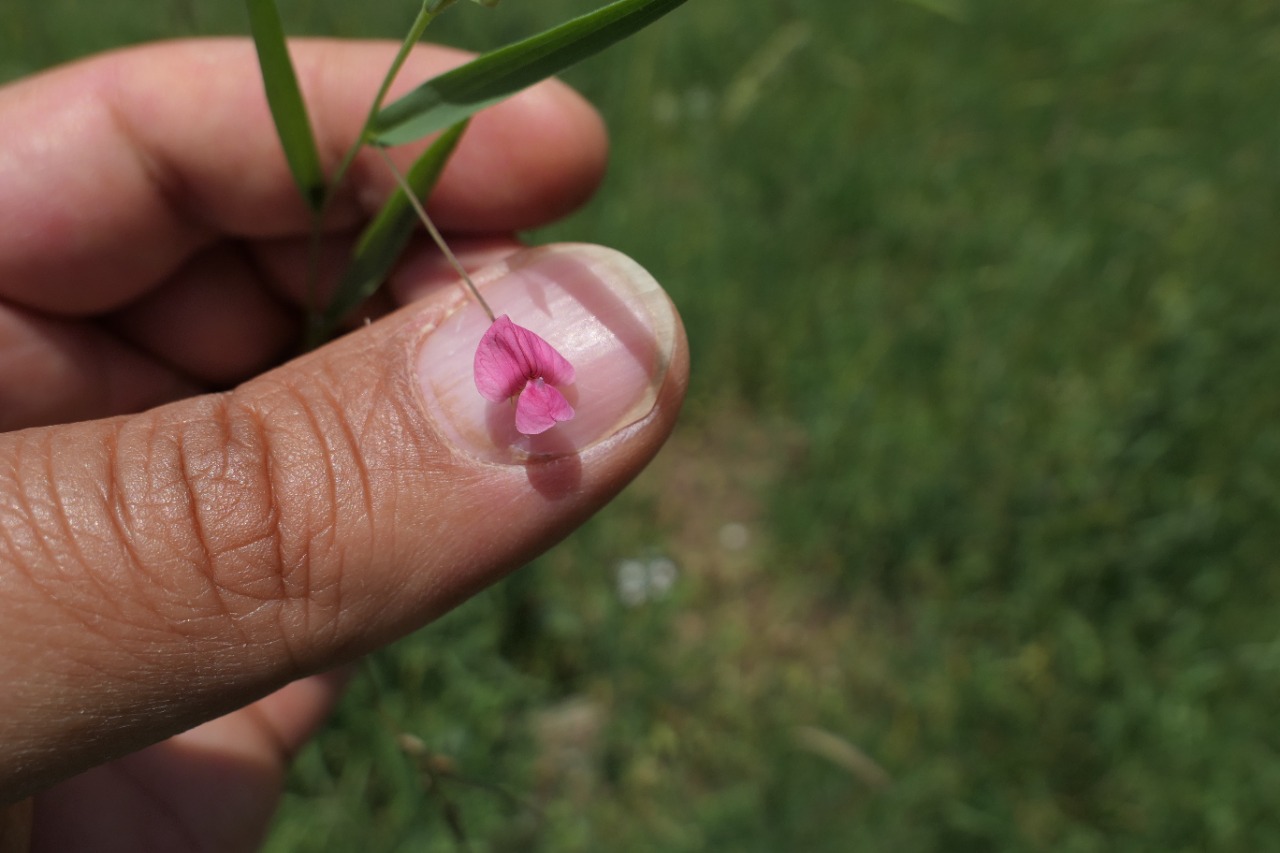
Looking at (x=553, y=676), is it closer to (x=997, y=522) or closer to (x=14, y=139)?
(x=997, y=522)

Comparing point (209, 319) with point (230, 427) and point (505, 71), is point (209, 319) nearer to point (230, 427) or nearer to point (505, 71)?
point (230, 427)

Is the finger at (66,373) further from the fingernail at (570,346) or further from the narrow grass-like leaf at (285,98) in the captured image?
the fingernail at (570,346)

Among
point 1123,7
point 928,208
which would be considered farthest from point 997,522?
point 1123,7

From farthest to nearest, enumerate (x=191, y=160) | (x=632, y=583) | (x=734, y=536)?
(x=734, y=536) < (x=632, y=583) < (x=191, y=160)

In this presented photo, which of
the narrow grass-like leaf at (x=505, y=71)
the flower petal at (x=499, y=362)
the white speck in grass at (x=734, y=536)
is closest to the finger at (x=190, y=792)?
the flower petal at (x=499, y=362)

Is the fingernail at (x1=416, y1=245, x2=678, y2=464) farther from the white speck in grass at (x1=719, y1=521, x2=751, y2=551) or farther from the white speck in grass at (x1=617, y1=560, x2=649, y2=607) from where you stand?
the white speck in grass at (x1=719, y1=521, x2=751, y2=551)

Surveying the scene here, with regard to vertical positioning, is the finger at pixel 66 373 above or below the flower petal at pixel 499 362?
below

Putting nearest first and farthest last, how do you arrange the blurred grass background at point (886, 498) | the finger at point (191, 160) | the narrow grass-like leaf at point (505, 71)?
the narrow grass-like leaf at point (505, 71)
the finger at point (191, 160)
the blurred grass background at point (886, 498)

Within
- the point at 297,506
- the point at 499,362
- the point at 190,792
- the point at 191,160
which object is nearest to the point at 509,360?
the point at 499,362
